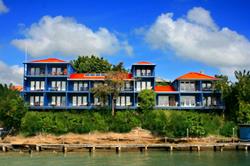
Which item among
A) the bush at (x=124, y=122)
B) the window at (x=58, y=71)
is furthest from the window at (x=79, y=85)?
the bush at (x=124, y=122)

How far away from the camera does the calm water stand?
37.6 meters

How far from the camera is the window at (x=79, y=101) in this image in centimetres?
6389

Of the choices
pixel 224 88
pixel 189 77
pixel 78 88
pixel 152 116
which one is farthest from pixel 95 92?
pixel 224 88

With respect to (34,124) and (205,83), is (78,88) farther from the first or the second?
(205,83)

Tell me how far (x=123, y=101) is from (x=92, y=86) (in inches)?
249

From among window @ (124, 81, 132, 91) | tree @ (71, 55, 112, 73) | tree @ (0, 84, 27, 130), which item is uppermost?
tree @ (71, 55, 112, 73)

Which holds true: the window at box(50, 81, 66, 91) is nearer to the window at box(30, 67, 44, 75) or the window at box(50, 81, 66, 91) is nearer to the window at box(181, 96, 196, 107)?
the window at box(30, 67, 44, 75)

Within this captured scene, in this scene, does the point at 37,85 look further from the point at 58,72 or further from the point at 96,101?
the point at 96,101

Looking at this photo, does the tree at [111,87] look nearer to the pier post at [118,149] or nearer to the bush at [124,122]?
the bush at [124,122]

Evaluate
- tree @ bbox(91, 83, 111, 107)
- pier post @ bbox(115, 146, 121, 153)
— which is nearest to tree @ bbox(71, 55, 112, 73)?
tree @ bbox(91, 83, 111, 107)

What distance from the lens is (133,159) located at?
40.8m

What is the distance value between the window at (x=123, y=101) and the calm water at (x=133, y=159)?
1739cm

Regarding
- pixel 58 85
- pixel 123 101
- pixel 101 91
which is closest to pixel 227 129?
pixel 123 101

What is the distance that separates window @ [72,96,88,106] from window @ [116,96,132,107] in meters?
5.84
